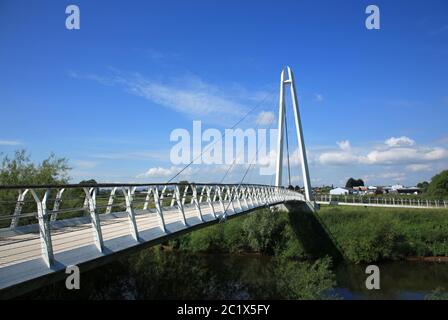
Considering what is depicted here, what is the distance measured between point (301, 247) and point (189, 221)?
22459 mm

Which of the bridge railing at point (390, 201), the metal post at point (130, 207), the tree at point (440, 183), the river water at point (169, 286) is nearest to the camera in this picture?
the metal post at point (130, 207)

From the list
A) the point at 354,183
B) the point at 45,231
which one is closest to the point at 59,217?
the point at 45,231

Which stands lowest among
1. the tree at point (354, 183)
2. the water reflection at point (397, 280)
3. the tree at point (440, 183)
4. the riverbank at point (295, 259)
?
the water reflection at point (397, 280)

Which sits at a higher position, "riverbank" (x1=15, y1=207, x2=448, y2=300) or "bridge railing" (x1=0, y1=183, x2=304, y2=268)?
"bridge railing" (x1=0, y1=183, x2=304, y2=268)

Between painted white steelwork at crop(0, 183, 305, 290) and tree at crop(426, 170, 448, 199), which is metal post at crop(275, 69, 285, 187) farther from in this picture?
tree at crop(426, 170, 448, 199)

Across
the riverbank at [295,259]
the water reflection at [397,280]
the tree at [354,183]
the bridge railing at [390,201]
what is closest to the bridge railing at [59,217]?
the riverbank at [295,259]

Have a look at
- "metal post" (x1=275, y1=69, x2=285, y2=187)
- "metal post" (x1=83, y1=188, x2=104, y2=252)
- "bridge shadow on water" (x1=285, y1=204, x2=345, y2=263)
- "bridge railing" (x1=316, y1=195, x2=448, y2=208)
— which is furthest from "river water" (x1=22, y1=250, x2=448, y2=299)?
"bridge railing" (x1=316, y1=195, x2=448, y2=208)

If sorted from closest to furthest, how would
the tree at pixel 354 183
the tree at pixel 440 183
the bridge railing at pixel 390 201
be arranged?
1. the bridge railing at pixel 390 201
2. the tree at pixel 440 183
3. the tree at pixel 354 183

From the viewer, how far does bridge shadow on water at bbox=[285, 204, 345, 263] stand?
103ft

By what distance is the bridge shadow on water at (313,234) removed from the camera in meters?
31.3

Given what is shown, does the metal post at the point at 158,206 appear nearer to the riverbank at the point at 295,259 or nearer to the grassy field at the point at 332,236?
the riverbank at the point at 295,259

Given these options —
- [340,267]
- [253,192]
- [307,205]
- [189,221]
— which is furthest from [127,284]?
[307,205]

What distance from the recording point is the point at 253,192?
66.7 feet

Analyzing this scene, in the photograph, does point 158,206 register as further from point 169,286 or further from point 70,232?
point 169,286
